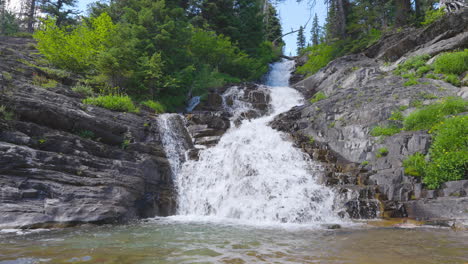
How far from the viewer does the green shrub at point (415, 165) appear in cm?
969

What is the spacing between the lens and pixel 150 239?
6.28 meters

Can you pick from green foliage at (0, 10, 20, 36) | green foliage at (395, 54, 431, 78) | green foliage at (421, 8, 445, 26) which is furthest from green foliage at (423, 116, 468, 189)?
green foliage at (0, 10, 20, 36)

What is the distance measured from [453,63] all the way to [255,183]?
42.4 ft

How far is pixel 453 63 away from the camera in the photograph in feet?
48.6

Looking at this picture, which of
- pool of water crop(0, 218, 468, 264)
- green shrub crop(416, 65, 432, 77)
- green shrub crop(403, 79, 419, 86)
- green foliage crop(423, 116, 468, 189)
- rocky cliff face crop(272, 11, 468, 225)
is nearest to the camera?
pool of water crop(0, 218, 468, 264)

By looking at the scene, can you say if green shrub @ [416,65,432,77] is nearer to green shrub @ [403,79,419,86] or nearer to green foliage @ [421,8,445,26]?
green shrub @ [403,79,419,86]

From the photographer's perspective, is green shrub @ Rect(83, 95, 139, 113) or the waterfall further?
the waterfall

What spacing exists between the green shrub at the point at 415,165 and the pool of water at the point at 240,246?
3.14 meters

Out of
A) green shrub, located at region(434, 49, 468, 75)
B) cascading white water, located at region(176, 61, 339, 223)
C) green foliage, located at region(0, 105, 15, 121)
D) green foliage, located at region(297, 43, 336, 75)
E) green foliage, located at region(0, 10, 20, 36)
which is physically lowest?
cascading white water, located at region(176, 61, 339, 223)

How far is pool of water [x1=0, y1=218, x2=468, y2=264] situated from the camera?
4.38 meters

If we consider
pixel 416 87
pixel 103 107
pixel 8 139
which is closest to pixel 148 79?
pixel 103 107

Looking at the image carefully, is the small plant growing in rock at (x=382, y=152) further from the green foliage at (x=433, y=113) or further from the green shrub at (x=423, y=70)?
the green shrub at (x=423, y=70)

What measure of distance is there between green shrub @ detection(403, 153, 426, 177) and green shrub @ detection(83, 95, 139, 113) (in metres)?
12.9

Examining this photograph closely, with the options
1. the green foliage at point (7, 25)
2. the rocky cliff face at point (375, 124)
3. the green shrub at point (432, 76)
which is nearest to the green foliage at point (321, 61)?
the rocky cliff face at point (375, 124)
